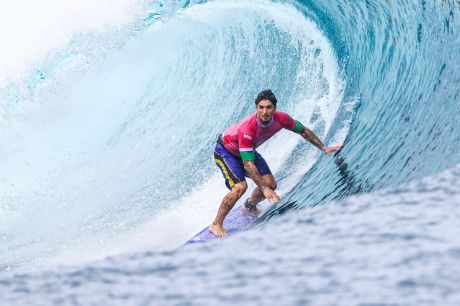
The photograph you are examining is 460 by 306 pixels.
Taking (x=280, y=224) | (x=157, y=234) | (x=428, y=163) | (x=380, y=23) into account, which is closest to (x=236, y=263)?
(x=280, y=224)

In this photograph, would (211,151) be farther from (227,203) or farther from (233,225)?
(227,203)

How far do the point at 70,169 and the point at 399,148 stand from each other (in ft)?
19.8

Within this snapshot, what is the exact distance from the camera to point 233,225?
19.2ft

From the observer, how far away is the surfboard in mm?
5684

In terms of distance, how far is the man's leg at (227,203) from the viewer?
5492 millimetres

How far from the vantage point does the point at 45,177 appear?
31.6ft

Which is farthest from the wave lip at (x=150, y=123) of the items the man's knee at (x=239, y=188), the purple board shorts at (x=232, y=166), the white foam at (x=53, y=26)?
the man's knee at (x=239, y=188)

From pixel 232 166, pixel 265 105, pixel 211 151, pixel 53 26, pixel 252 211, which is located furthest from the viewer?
pixel 53 26

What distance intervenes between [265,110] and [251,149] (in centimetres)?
Result: 39

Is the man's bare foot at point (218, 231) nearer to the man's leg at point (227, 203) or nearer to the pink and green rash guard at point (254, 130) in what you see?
the man's leg at point (227, 203)

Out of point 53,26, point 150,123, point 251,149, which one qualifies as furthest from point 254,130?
point 53,26

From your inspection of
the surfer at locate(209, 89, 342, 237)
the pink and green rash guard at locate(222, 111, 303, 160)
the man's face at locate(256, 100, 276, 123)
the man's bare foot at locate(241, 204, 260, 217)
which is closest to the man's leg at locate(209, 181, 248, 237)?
the surfer at locate(209, 89, 342, 237)

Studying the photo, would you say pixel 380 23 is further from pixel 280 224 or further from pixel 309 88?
pixel 280 224

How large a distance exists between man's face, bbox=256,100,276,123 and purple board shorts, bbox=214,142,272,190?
0.56 metres
